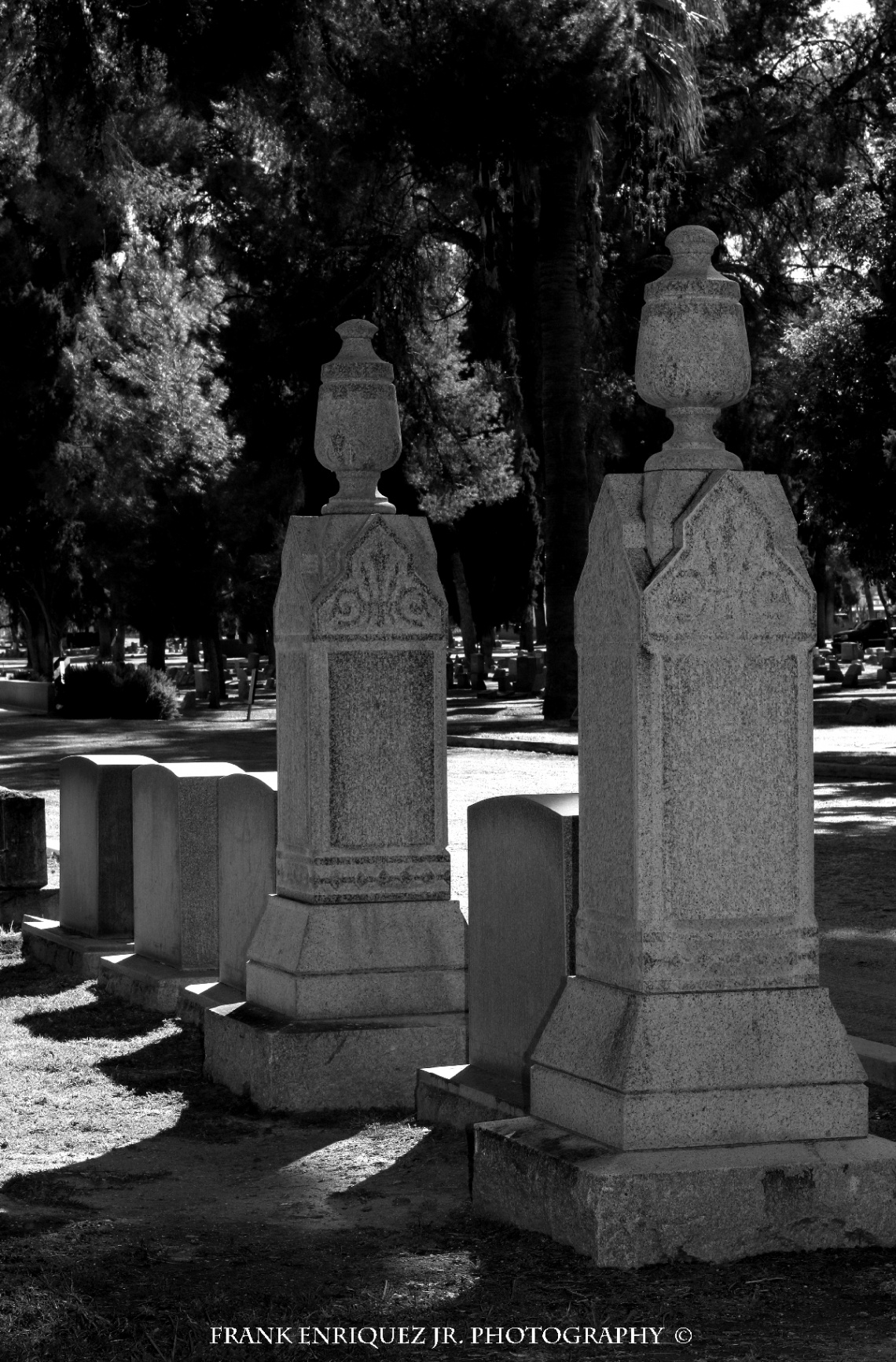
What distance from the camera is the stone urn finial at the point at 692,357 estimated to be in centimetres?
538

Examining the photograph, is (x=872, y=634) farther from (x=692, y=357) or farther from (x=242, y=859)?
(x=692, y=357)

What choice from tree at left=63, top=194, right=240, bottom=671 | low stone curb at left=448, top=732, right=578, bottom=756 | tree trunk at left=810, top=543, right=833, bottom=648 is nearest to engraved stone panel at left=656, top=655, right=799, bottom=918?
low stone curb at left=448, top=732, right=578, bottom=756

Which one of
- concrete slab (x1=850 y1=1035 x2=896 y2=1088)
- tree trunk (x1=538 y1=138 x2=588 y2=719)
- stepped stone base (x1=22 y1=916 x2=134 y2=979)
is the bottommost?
stepped stone base (x1=22 y1=916 x2=134 y2=979)

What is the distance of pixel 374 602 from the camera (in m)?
7.54

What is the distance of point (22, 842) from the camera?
41.2 feet

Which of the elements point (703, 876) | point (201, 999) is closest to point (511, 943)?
point (703, 876)

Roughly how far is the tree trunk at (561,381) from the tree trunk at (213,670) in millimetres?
14964

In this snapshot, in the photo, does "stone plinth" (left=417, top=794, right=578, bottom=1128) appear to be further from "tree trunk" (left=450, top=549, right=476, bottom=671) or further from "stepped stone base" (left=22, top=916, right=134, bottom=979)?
"tree trunk" (left=450, top=549, right=476, bottom=671)

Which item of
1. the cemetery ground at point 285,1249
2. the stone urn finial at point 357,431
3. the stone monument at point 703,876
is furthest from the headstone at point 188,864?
the stone monument at point 703,876

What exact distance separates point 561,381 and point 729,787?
22.8 metres

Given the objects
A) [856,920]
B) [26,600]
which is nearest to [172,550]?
[26,600]

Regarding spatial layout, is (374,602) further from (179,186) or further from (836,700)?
(836,700)

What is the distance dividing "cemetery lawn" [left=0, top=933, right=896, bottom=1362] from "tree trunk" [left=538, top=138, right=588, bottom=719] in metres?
20.6

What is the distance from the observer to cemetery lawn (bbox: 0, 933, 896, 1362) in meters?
4.45
